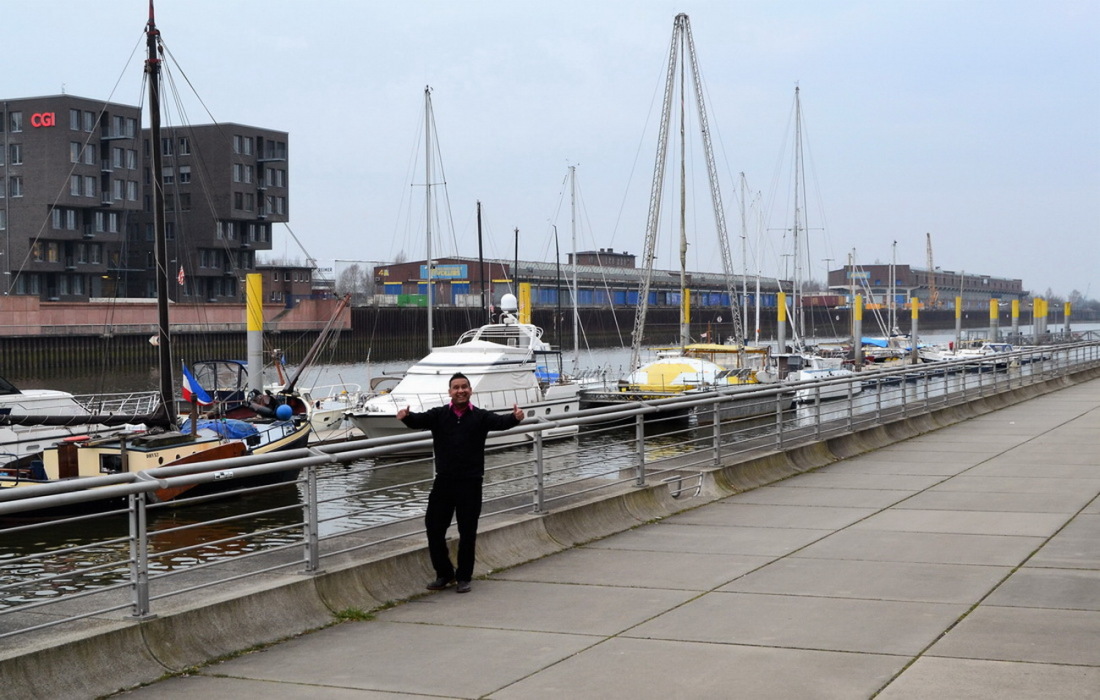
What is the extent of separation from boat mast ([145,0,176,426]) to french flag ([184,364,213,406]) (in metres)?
0.43

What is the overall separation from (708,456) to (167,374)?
19.7 meters

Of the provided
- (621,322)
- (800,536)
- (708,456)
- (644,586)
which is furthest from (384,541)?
(621,322)

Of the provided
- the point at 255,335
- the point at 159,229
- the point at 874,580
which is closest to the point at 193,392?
the point at 159,229

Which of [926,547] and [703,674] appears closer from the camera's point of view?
[703,674]

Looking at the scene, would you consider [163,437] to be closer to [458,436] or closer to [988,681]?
[458,436]

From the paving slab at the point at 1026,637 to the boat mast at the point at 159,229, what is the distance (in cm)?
2718

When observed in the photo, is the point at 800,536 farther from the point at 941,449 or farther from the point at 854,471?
the point at 941,449

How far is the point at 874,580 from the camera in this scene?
10.6 metres

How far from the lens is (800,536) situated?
1298cm

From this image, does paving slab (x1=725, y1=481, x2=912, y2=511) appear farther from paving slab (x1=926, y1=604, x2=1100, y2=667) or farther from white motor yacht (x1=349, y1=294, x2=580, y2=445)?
white motor yacht (x1=349, y1=294, x2=580, y2=445)

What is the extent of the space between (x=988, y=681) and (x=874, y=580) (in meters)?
3.20

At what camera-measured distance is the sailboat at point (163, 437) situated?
28250 millimetres

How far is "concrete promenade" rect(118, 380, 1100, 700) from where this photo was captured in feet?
24.5

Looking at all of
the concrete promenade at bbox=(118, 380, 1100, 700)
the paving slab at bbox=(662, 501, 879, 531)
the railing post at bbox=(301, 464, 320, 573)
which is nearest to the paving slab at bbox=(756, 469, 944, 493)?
the concrete promenade at bbox=(118, 380, 1100, 700)
